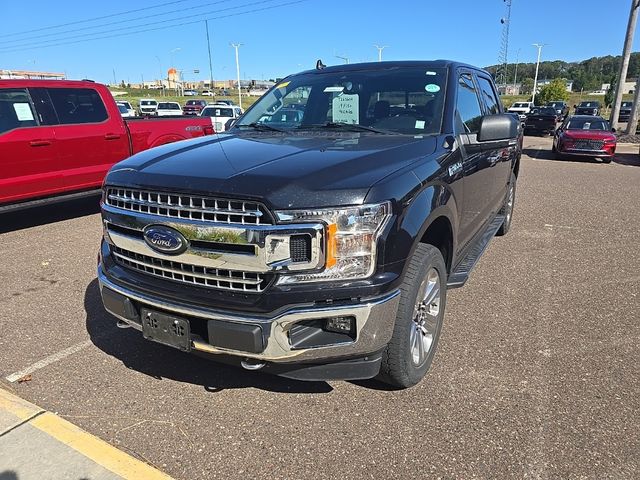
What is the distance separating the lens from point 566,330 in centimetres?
384

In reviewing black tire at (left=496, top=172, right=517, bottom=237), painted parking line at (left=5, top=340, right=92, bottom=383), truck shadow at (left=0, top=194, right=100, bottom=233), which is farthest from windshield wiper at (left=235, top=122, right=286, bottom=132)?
truck shadow at (left=0, top=194, right=100, bottom=233)

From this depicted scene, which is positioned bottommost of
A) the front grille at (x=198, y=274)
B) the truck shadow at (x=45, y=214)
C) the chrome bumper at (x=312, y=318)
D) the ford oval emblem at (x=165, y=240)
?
the truck shadow at (x=45, y=214)

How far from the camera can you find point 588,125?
16031mm

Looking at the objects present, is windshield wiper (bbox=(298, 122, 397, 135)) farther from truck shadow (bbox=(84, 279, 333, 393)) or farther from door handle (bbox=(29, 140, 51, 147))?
door handle (bbox=(29, 140, 51, 147))

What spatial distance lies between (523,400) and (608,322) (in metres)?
1.55

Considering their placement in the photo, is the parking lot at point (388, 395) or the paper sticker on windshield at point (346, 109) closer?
the parking lot at point (388, 395)

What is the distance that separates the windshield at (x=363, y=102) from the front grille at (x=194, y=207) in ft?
5.06

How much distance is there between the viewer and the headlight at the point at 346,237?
2283 mm

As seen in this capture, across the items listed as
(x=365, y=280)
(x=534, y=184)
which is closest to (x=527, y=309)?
(x=365, y=280)

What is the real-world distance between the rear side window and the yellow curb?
4606 millimetres

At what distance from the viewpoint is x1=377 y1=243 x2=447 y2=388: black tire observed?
2633 mm

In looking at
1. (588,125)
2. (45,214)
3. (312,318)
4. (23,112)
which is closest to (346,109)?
(312,318)

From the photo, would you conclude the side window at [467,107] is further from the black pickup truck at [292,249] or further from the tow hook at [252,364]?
the tow hook at [252,364]

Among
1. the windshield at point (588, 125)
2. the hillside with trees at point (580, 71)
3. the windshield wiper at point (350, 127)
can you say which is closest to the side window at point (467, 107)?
the windshield wiper at point (350, 127)
